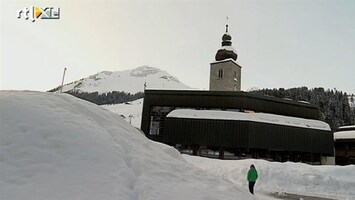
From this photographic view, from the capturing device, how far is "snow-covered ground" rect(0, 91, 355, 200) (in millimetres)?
5250

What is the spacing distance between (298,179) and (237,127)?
55.1ft

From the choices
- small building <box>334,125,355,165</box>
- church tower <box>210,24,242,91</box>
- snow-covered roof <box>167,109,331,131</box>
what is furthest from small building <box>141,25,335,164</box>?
church tower <box>210,24,242,91</box>

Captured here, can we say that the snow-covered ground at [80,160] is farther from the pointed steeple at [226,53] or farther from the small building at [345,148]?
the pointed steeple at [226,53]

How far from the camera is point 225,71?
5022 centimetres

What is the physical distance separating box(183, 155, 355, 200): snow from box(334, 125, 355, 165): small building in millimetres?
25997

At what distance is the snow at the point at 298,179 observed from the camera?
17333 millimetres

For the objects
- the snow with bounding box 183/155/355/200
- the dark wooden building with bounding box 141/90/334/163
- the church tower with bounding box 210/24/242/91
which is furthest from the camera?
the church tower with bounding box 210/24/242/91

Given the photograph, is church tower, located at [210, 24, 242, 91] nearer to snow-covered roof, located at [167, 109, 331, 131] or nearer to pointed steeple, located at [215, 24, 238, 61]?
pointed steeple, located at [215, 24, 238, 61]

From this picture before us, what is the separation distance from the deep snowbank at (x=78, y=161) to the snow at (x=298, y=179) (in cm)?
1050

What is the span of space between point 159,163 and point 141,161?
0.55 m

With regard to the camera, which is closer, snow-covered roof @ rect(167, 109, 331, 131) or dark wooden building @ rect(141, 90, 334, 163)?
dark wooden building @ rect(141, 90, 334, 163)

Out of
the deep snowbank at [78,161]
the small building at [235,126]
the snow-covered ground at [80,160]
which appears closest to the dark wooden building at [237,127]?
the small building at [235,126]

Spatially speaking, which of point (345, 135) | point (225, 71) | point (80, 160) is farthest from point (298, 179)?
point (225, 71)

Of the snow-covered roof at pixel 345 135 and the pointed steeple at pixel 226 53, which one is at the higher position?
the pointed steeple at pixel 226 53
